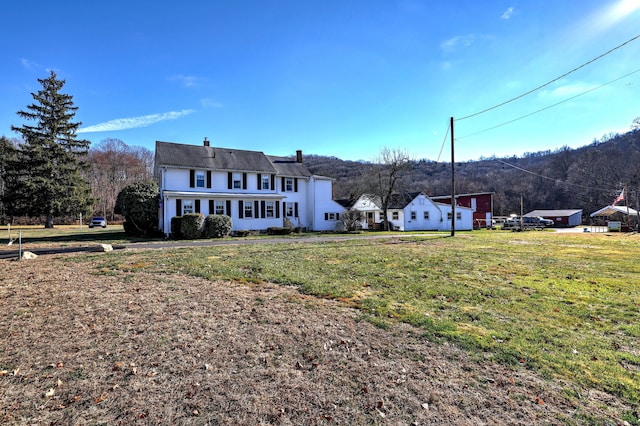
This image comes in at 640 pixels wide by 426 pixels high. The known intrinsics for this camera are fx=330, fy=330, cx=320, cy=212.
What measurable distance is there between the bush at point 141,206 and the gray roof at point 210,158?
2510 mm

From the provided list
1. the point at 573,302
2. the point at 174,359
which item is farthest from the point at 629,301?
the point at 174,359

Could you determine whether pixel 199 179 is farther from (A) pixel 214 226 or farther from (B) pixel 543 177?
(B) pixel 543 177

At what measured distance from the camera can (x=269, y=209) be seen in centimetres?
2845

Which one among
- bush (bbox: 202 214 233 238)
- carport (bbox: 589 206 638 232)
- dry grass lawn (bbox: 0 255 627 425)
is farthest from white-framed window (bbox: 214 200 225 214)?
carport (bbox: 589 206 638 232)

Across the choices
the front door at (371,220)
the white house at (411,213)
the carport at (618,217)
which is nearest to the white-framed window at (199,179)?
the white house at (411,213)

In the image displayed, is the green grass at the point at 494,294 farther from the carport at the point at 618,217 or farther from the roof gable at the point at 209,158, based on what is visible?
the carport at the point at 618,217

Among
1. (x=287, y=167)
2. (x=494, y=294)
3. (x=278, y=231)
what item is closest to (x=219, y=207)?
(x=278, y=231)

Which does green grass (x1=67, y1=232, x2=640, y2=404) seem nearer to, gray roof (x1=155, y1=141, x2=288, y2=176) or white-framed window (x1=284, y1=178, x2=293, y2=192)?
gray roof (x1=155, y1=141, x2=288, y2=176)

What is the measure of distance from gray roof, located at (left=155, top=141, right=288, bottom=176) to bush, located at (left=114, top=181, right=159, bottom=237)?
251 centimetres

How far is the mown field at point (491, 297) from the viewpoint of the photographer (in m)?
4.03

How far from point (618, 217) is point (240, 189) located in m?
57.8

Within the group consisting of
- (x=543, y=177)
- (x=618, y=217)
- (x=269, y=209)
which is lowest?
(x=618, y=217)

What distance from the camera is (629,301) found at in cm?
682

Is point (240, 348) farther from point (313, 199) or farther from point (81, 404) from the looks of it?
point (313, 199)
